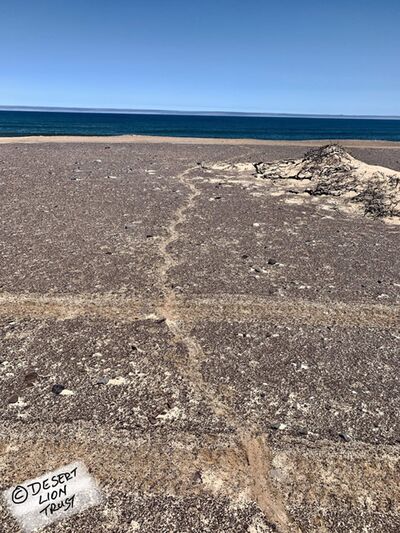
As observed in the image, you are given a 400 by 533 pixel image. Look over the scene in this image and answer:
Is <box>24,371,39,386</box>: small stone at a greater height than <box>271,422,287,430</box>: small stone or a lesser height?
greater

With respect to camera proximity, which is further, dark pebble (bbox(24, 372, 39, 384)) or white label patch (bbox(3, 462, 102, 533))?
dark pebble (bbox(24, 372, 39, 384))

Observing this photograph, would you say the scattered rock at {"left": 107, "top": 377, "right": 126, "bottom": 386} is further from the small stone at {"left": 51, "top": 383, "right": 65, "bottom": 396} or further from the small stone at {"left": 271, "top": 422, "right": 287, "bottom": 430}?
the small stone at {"left": 271, "top": 422, "right": 287, "bottom": 430}

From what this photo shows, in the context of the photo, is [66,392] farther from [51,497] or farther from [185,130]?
[185,130]

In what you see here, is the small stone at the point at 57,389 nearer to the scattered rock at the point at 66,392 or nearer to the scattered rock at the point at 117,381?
the scattered rock at the point at 66,392

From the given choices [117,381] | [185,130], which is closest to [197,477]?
[117,381]

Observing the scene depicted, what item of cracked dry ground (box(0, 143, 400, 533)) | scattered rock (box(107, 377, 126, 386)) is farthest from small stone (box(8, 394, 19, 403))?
scattered rock (box(107, 377, 126, 386))

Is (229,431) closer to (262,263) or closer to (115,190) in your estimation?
(262,263)

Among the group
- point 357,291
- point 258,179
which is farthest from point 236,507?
point 258,179
